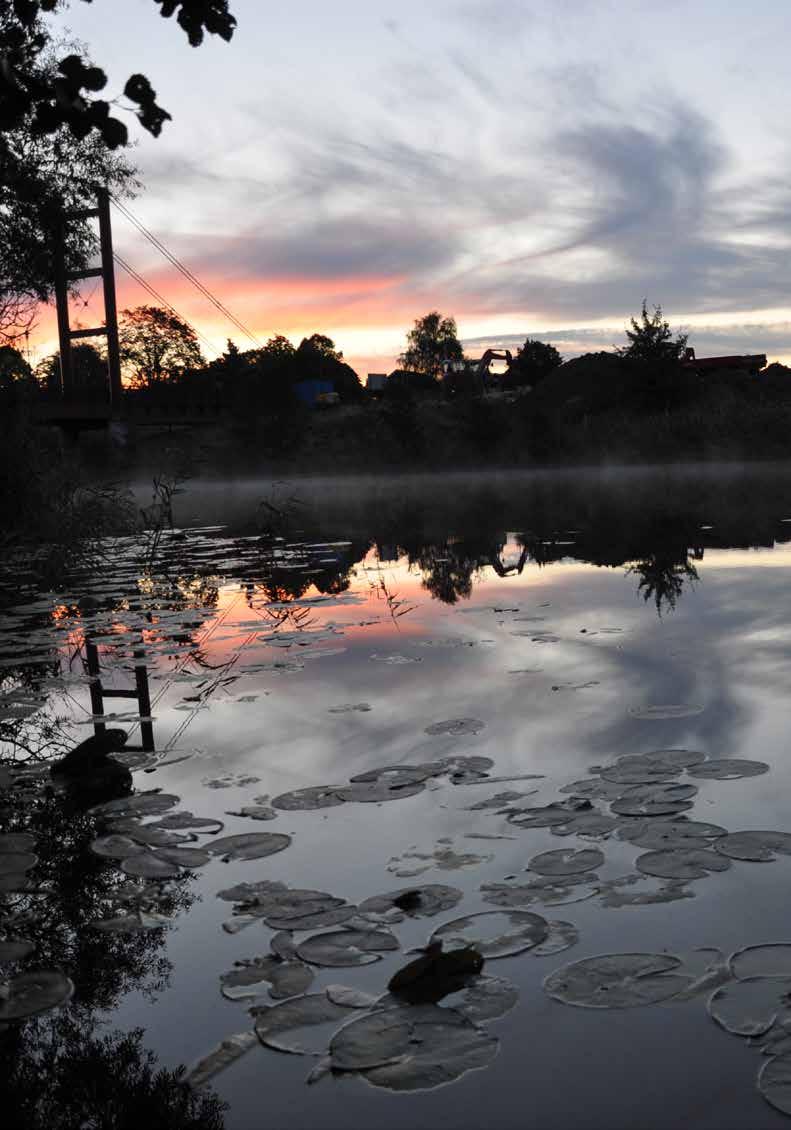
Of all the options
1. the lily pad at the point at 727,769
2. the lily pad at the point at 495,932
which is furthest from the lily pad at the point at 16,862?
the lily pad at the point at 727,769

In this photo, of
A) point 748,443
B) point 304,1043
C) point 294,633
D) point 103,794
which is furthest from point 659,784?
point 748,443

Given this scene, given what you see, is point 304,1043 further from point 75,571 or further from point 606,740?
point 75,571

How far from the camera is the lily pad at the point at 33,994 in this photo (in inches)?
89.9

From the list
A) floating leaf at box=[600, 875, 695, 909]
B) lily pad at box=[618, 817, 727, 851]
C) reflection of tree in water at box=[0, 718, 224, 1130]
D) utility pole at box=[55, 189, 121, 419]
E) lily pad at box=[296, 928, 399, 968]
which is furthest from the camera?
utility pole at box=[55, 189, 121, 419]

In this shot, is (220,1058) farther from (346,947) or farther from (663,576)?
(663,576)

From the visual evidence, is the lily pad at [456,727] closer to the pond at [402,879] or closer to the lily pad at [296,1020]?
the pond at [402,879]

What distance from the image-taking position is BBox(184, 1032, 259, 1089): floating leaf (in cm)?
200

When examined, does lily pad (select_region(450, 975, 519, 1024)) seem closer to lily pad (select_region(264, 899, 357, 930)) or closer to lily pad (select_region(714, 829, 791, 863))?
lily pad (select_region(264, 899, 357, 930))

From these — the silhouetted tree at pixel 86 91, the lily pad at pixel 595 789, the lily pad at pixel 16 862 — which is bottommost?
the lily pad at pixel 16 862

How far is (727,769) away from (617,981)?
5.27 feet

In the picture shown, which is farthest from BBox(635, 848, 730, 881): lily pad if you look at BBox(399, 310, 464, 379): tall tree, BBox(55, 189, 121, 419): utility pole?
BBox(399, 310, 464, 379): tall tree

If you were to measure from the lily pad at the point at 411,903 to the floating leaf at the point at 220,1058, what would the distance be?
581 millimetres

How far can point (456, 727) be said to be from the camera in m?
4.54

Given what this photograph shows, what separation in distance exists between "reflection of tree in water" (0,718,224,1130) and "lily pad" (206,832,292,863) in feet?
0.64
